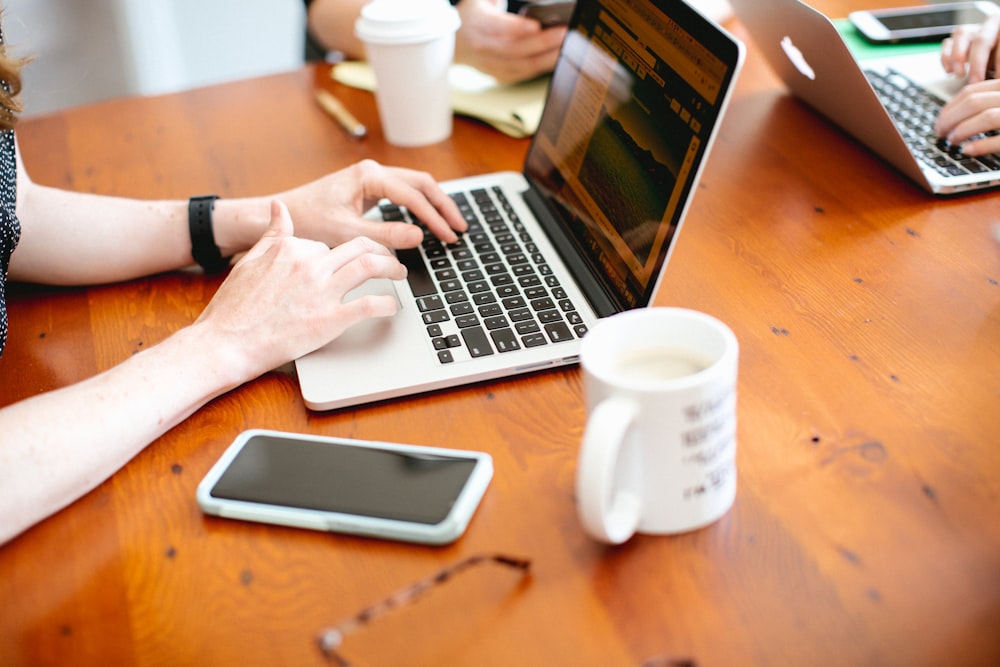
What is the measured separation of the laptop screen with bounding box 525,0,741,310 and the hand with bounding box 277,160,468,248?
0.40 ft

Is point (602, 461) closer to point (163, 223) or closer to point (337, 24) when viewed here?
point (163, 223)

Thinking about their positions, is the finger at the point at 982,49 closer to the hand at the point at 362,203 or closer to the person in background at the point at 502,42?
the person in background at the point at 502,42

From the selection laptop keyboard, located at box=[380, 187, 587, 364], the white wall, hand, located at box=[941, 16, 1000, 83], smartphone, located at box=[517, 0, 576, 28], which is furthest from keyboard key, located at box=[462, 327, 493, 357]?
Answer: the white wall

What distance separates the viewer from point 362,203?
38.5 inches

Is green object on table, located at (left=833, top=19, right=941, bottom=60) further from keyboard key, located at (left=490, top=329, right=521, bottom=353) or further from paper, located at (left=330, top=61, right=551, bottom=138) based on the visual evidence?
keyboard key, located at (left=490, top=329, right=521, bottom=353)

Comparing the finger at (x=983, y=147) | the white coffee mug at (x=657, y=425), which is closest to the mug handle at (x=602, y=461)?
the white coffee mug at (x=657, y=425)

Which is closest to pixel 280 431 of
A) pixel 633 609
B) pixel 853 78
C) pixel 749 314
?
pixel 633 609

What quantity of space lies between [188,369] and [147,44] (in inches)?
89.0

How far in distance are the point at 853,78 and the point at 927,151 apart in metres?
0.12

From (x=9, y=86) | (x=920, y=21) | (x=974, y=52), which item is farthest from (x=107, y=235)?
(x=920, y=21)

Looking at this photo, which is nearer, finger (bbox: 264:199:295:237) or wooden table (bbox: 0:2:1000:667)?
wooden table (bbox: 0:2:1000:667)

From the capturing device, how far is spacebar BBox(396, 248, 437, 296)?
862 millimetres

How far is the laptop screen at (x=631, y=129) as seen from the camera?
0.69m

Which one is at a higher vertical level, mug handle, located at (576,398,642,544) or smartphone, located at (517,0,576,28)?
mug handle, located at (576,398,642,544)
